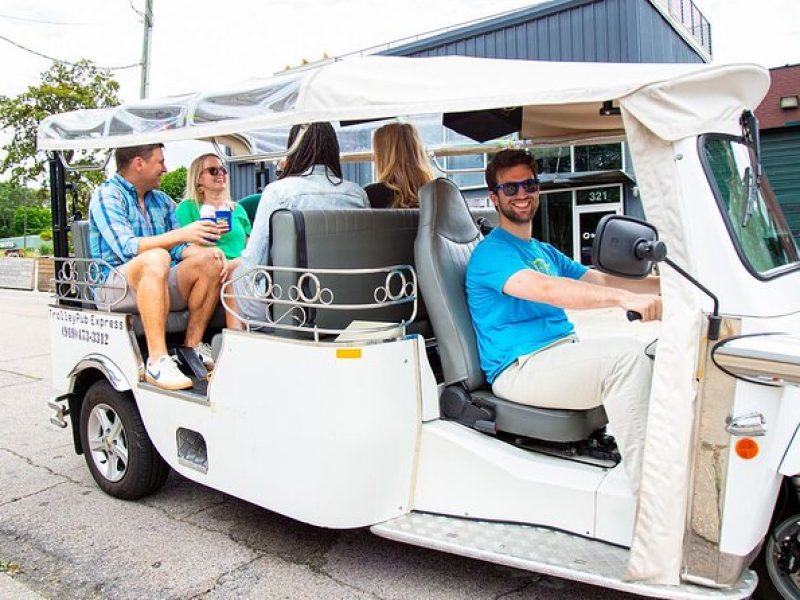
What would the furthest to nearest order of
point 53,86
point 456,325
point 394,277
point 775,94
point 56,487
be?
1. point 53,86
2. point 775,94
3. point 56,487
4. point 394,277
5. point 456,325

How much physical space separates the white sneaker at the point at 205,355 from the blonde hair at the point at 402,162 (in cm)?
150

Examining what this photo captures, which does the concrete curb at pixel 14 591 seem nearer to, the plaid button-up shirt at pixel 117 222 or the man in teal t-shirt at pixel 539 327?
the plaid button-up shirt at pixel 117 222

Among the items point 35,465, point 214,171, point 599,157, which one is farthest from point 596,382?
point 599,157

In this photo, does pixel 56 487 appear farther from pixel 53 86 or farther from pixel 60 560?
pixel 53 86

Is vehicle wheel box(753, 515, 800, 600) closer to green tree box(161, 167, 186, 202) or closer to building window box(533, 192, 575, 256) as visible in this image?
building window box(533, 192, 575, 256)

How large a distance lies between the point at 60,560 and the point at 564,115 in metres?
3.50

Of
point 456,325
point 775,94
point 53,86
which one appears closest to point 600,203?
point 775,94

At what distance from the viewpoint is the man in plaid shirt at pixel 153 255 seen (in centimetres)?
398

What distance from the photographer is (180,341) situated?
460 cm

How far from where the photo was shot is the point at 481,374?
11.0 feet

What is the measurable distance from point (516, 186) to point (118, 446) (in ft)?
9.14

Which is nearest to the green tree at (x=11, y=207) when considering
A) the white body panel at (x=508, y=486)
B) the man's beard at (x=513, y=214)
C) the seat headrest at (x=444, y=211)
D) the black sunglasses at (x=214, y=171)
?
the black sunglasses at (x=214, y=171)

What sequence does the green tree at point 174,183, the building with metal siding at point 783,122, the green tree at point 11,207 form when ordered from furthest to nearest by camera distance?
the green tree at point 11,207 < the green tree at point 174,183 < the building with metal siding at point 783,122

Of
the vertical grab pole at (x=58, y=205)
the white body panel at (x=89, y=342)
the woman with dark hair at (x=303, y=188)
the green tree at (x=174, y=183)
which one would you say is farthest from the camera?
the green tree at (x=174, y=183)
